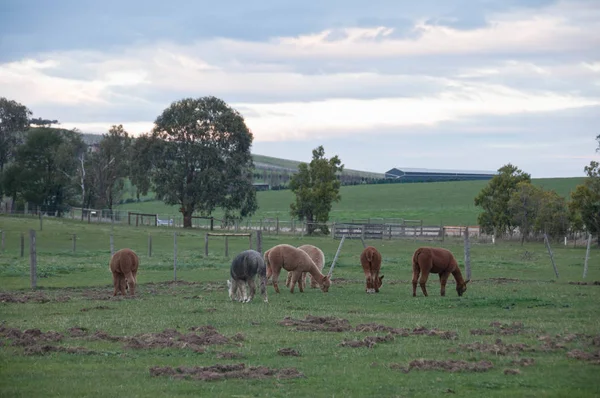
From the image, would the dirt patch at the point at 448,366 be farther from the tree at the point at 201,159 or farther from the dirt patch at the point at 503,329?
the tree at the point at 201,159

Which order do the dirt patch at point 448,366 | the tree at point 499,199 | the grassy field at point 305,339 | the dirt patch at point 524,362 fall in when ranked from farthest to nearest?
the tree at point 499,199 < the dirt patch at point 524,362 < the dirt patch at point 448,366 < the grassy field at point 305,339

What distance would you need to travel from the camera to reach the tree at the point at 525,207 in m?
74.4

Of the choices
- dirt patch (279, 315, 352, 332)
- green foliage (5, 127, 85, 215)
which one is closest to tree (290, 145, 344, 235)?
green foliage (5, 127, 85, 215)

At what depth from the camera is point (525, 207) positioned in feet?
245

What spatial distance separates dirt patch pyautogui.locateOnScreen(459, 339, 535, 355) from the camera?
47.4 feet

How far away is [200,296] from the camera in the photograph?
84.3ft

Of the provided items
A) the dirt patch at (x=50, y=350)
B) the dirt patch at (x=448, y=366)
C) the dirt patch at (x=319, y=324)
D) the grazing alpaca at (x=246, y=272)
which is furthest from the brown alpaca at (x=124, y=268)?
the dirt patch at (x=448, y=366)

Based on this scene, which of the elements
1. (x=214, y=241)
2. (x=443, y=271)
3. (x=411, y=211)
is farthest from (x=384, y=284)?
(x=411, y=211)

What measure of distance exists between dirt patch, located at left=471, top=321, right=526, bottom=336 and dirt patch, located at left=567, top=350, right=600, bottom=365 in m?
2.78

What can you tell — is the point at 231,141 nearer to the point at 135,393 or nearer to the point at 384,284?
the point at 384,284

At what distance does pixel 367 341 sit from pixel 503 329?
3.61 metres

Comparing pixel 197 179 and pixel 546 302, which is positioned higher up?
pixel 197 179

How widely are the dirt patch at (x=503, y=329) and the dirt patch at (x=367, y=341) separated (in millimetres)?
2071

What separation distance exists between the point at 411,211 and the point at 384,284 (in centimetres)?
9840
